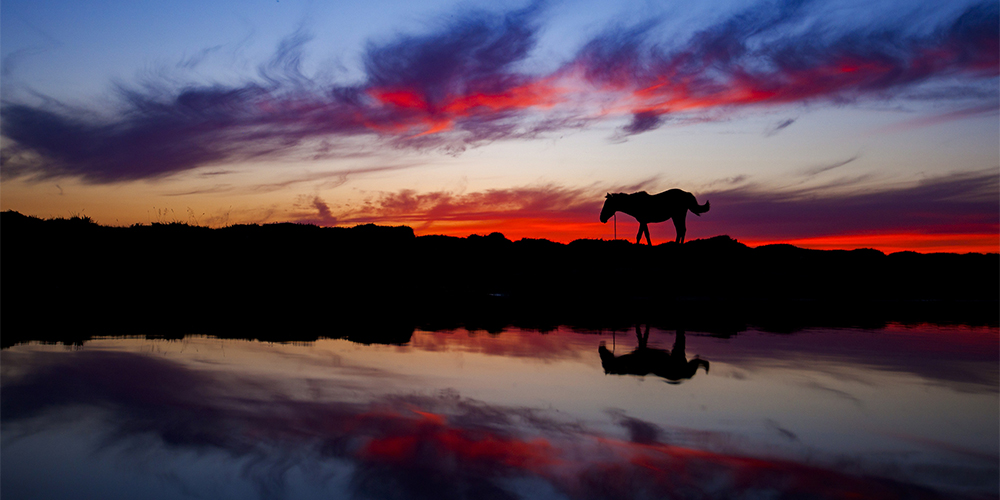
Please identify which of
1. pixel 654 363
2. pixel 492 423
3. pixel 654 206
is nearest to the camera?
pixel 492 423

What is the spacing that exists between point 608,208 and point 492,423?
19.4 m

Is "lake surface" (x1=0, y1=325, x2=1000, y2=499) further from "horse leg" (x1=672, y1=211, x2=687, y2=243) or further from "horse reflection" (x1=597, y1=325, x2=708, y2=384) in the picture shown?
"horse leg" (x1=672, y1=211, x2=687, y2=243)

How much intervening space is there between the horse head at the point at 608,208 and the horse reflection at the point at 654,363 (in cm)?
1500

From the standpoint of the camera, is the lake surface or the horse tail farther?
the horse tail

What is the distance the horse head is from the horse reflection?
14997 millimetres

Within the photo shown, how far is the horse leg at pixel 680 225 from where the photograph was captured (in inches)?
923

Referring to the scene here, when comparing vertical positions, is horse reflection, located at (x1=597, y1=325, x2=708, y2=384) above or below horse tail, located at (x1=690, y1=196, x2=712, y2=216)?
below

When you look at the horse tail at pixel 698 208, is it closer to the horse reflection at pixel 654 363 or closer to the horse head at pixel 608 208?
the horse head at pixel 608 208

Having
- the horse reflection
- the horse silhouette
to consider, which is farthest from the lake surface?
the horse silhouette

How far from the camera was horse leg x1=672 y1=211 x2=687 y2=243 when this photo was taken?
23.4m

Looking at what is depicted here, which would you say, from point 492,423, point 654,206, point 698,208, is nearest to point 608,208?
Result: point 654,206

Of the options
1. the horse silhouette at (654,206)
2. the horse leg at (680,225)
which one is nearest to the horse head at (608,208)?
the horse silhouette at (654,206)

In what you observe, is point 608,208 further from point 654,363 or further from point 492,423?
point 492,423

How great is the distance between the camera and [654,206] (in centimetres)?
2316
